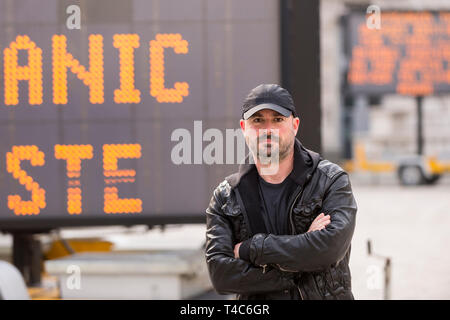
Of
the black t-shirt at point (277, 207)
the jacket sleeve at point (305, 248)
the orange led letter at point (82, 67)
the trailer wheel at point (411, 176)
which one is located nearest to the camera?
the jacket sleeve at point (305, 248)

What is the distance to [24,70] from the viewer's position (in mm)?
3584

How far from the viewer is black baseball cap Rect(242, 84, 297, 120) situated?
2.09 metres

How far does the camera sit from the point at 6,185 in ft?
11.9

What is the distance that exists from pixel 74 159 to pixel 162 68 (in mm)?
768

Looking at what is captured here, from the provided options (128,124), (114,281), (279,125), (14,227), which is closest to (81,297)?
(114,281)

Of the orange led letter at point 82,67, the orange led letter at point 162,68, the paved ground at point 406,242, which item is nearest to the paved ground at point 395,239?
the paved ground at point 406,242

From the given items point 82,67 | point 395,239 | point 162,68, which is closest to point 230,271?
point 162,68

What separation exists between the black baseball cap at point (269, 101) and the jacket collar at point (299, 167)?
184mm

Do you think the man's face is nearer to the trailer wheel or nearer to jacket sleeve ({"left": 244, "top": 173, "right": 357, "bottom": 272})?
jacket sleeve ({"left": 244, "top": 173, "right": 357, "bottom": 272})

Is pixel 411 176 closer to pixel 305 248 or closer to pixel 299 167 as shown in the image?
pixel 299 167

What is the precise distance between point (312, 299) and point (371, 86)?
720 inches

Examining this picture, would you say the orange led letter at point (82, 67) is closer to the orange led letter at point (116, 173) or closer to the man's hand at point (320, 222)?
the orange led letter at point (116, 173)

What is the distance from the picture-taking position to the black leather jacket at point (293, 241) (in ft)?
6.84

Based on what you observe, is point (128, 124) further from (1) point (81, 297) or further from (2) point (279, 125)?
(2) point (279, 125)
